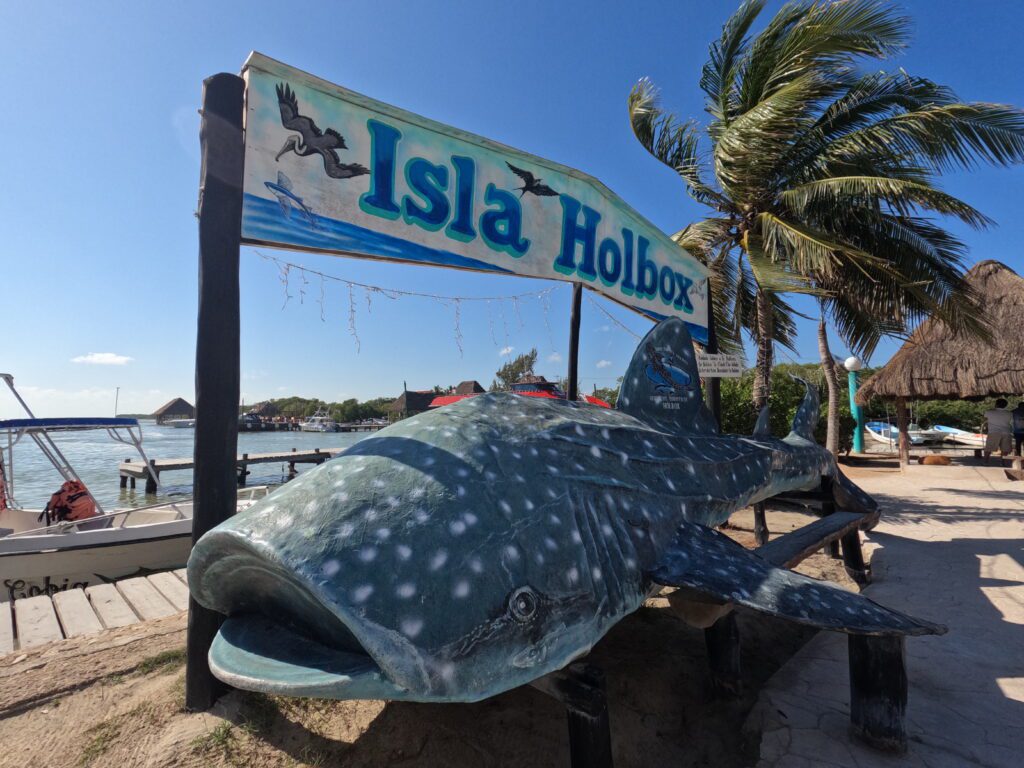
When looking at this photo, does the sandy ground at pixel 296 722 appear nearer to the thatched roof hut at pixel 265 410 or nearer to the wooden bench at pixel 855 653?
the wooden bench at pixel 855 653

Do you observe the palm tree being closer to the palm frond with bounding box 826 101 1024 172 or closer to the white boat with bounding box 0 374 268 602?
the palm frond with bounding box 826 101 1024 172

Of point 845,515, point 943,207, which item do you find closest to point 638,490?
point 845,515

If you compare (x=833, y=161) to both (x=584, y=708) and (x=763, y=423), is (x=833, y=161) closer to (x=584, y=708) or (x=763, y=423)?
(x=763, y=423)

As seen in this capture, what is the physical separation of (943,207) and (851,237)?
135cm

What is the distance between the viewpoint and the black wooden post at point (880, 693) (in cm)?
254

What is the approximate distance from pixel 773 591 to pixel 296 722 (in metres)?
2.56

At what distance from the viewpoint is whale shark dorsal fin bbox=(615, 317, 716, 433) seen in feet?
10.8

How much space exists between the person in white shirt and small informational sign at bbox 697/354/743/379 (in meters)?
12.9

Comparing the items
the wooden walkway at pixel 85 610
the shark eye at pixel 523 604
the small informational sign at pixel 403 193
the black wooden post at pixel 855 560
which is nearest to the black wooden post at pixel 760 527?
the black wooden post at pixel 855 560

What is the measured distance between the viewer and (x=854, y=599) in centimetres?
219

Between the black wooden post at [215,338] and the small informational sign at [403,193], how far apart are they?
14 centimetres

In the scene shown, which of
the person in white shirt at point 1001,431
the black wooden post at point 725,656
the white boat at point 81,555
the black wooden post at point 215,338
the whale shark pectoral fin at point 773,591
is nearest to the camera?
the whale shark pectoral fin at point 773,591

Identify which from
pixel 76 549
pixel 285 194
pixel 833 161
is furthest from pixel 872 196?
pixel 76 549

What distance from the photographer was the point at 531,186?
5.07 meters
